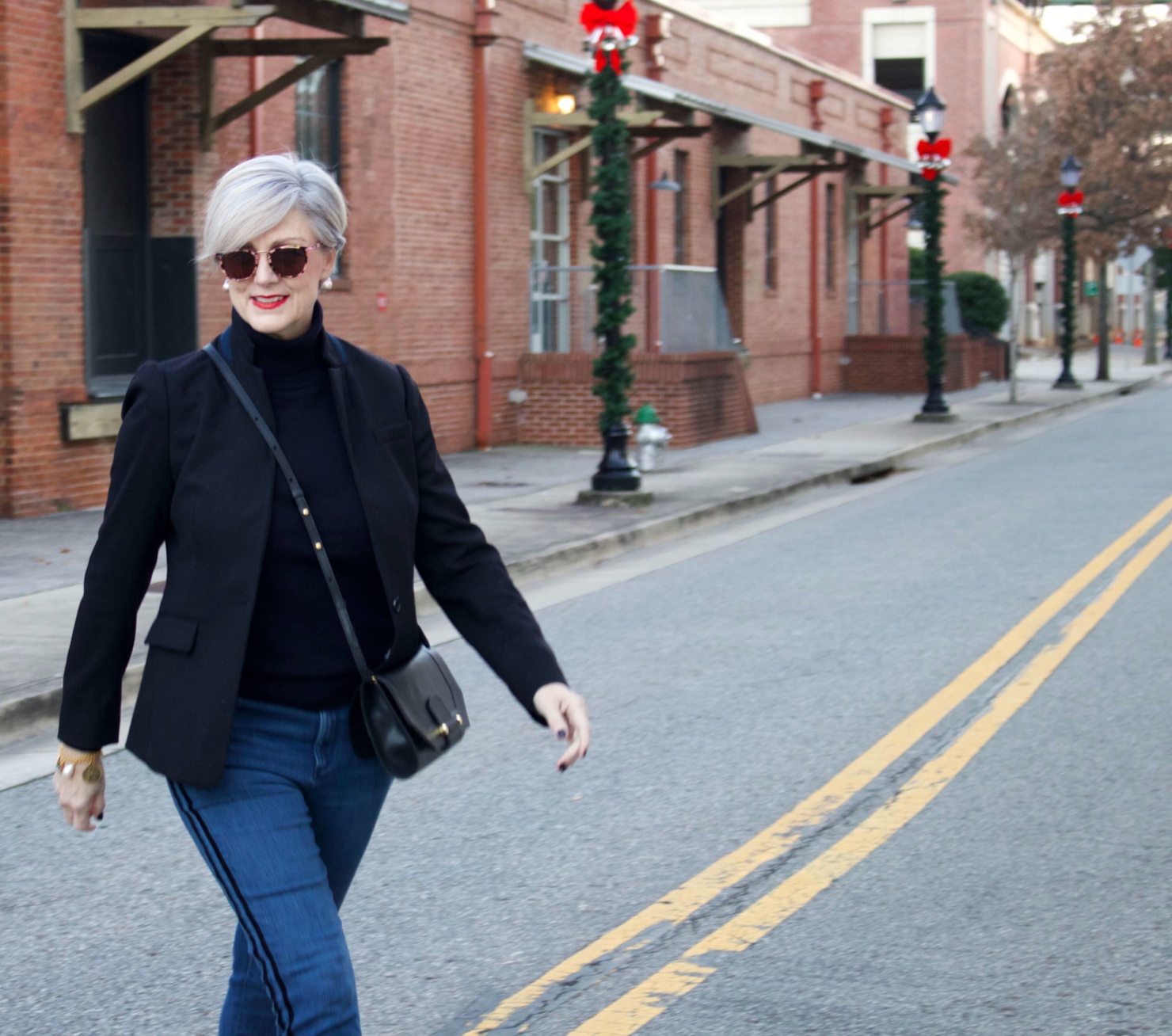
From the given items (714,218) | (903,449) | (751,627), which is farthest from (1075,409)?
(751,627)

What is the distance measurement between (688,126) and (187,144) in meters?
8.86

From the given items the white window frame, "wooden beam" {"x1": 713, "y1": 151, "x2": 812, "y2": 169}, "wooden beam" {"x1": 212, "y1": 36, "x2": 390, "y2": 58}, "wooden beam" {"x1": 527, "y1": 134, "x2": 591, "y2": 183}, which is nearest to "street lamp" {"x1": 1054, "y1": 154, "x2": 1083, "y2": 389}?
"wooden beam" {"x1": 713, "y1": 151, "x2": 812, "y2": 169}

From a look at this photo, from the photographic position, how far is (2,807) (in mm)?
6195

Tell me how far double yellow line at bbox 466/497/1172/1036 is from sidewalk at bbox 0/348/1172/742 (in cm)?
342

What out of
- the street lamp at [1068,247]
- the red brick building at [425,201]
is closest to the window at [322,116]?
the red brick building at [425,201]

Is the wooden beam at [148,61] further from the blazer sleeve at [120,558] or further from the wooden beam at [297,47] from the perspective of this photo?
the blazer sleeve at [120,558]

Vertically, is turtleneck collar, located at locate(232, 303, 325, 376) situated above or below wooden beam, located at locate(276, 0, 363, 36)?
below

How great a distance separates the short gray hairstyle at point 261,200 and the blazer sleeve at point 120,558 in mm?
266

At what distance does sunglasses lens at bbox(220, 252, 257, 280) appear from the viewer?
3010 millimetres

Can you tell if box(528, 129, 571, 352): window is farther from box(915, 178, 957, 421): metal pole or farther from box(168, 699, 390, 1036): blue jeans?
box(168, 699, 390, 1036): blue jeans

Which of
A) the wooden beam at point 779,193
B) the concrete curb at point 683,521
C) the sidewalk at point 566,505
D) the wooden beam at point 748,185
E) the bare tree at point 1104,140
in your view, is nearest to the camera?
the sidewalk at point 566,505

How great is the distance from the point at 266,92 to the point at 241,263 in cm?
1252

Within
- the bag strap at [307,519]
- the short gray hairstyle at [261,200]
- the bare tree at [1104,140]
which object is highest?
the bare tree at [1104,140]

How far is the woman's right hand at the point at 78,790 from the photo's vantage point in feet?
9.94
